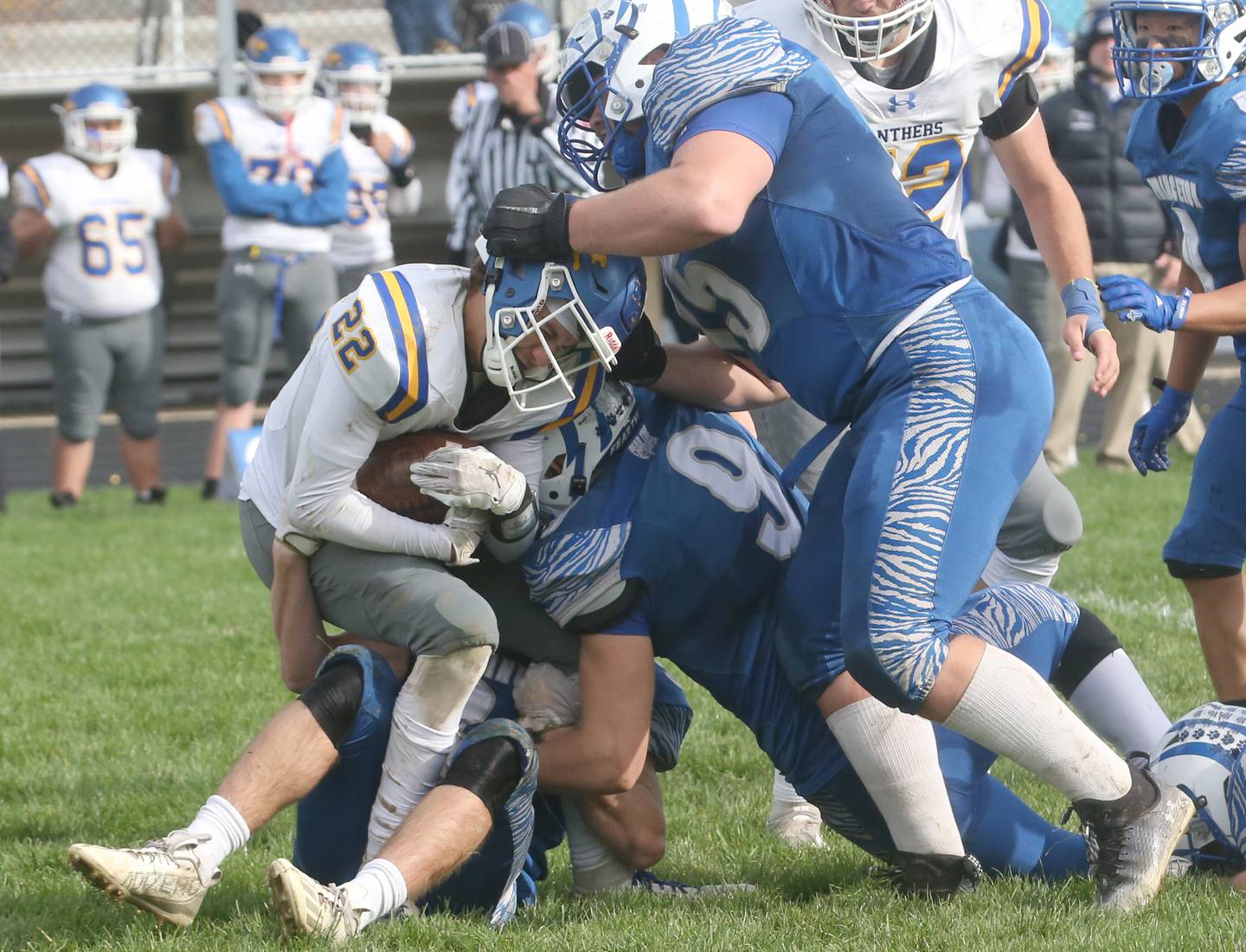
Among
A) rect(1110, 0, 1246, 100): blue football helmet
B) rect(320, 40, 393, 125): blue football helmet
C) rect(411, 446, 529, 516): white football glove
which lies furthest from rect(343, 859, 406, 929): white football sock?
rect(320, 40, 393, 125): blue football helmet

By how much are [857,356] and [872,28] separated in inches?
38.2

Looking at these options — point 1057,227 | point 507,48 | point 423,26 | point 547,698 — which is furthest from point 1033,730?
point 423,26

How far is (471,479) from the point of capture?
10.4ft

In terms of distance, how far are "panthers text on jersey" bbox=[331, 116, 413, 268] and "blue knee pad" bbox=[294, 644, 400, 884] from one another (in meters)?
6.56

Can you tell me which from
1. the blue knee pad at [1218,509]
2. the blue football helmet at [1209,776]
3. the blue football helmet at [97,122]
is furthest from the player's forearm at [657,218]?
Result: the blue football helmet at [97,122]

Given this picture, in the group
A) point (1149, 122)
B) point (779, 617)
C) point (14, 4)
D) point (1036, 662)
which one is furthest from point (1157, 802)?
point (14, 4)

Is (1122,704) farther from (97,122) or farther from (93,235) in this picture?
(97,122)

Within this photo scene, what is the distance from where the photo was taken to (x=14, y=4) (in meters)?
13.6

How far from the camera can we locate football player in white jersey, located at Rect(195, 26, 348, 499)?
9156 mm

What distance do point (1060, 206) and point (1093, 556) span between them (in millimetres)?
2853

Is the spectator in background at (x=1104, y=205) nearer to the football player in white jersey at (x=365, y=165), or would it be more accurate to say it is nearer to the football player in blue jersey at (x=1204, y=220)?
the football player in white jersey at (x=365, y=165)

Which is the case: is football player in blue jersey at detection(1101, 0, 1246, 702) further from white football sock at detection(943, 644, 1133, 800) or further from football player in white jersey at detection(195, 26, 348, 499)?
football player in white jersey at detection(195, 26, 348, 499)

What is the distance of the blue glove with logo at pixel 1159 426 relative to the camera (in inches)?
170

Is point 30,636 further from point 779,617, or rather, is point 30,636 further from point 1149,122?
point 1149,122
